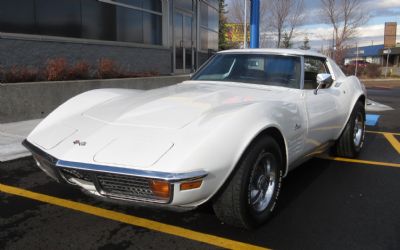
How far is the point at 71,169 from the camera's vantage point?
2.85 meters

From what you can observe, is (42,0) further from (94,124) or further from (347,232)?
(347,232)

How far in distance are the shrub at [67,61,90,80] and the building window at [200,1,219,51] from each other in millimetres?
10401

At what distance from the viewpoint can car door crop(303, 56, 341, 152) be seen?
4.16m

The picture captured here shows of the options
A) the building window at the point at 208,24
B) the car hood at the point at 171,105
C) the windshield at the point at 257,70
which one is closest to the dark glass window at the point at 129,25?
the building window at the point at 208,24

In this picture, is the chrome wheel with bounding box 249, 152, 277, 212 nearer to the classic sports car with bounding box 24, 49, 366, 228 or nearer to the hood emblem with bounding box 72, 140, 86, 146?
the classic sports car with bounding box 24, 49, 366, 228

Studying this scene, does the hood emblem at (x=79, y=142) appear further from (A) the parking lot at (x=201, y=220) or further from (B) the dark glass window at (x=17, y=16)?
(B) the dark glass window at (x=17, y=16)

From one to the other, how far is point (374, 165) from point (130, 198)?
373cm

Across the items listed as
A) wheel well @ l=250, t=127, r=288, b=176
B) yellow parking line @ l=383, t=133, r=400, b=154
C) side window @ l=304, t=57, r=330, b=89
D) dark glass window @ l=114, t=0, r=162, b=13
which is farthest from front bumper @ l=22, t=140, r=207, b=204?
dark glass window @ l=114, t=0, r=162, b=13

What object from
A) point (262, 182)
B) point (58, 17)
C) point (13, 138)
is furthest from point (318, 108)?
point (58, 17)

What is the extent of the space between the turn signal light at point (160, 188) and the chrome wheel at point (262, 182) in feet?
2.43

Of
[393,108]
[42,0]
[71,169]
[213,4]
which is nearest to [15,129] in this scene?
[42,0]

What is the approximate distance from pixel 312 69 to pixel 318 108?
699 millimetres

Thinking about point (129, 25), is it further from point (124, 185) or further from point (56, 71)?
point (124, 185)

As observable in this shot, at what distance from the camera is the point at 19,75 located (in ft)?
27.3
